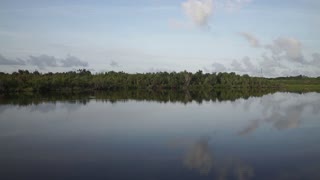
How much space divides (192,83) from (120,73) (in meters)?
15.2

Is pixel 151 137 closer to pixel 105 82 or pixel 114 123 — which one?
pixel 114 123

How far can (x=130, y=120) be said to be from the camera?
20.7 m

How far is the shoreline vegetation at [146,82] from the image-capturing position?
206 feet

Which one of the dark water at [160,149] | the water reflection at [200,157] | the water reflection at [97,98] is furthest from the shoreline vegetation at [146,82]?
the water reflection at [200,157]

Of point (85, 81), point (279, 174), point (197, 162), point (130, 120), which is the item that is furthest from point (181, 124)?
point (85, 81)

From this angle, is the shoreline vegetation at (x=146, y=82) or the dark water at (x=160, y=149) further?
the shoreline vegetation at (x=146, y=82)


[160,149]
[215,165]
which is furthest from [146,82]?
[215,165]

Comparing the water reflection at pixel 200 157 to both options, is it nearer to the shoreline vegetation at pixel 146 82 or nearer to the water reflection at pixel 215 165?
the water reflection at pixel 215 165

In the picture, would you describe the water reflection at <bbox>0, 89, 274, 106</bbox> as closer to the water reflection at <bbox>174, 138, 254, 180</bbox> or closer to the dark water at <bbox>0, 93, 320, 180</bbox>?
the dark water at <bbox>0, 93, 320, 180</bbox>

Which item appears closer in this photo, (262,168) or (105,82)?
(262,168)

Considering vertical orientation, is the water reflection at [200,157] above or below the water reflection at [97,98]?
below

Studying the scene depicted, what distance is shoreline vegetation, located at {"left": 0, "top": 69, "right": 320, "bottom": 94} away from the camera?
62.9 meters

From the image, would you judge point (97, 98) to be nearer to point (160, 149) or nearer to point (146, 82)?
point (160, 149)

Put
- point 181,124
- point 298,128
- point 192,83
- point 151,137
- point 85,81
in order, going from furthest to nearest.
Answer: point 192,83
point 85,81
point 181,124
point 298,128
point 151,137
